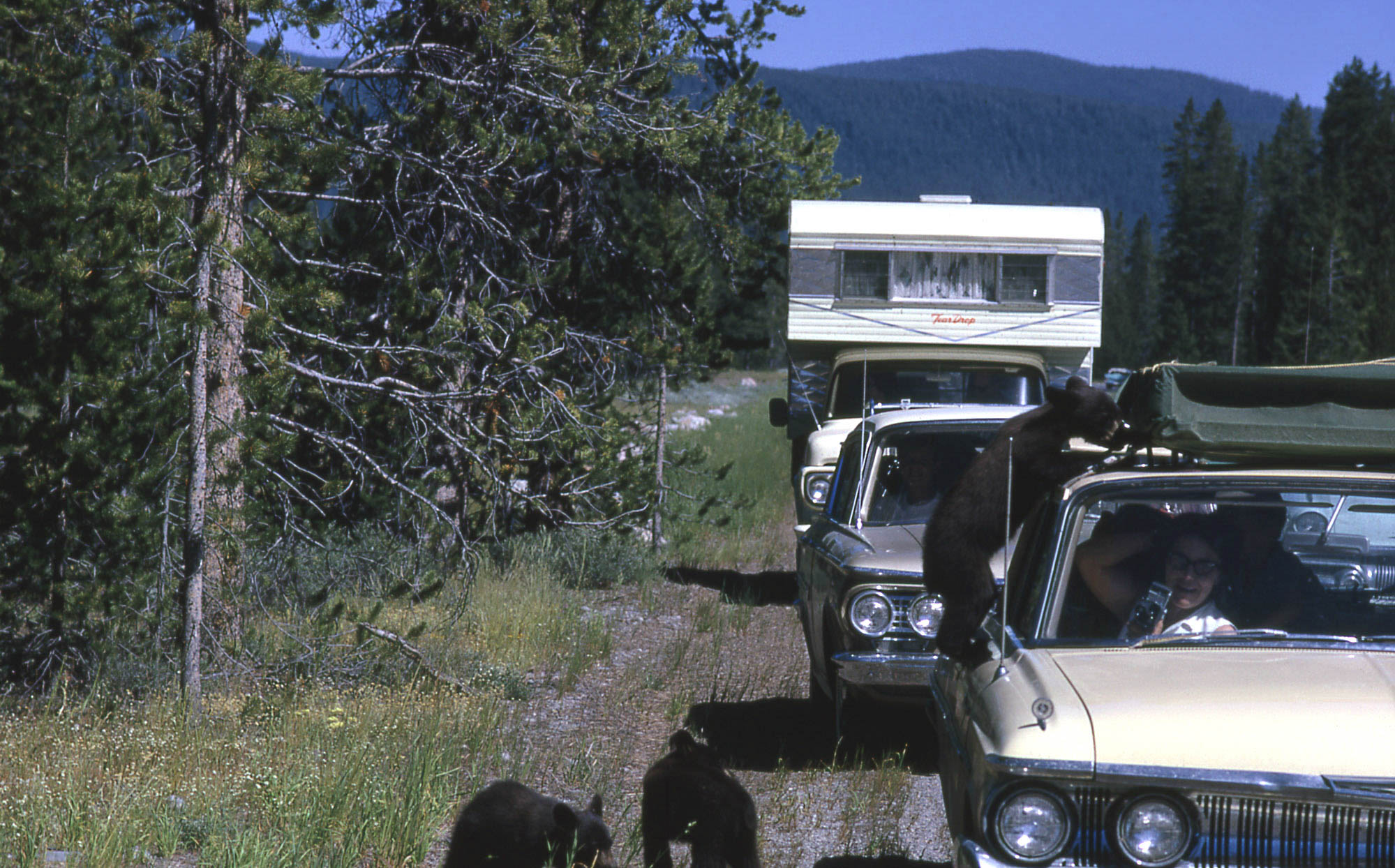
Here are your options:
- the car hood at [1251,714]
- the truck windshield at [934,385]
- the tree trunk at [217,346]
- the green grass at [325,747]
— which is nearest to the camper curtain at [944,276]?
the truck windshield at [934,385]

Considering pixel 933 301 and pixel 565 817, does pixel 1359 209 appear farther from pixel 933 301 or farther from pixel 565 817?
pixel 565 817

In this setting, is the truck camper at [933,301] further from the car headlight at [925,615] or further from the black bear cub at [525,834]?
the black bear cub at [525,834]

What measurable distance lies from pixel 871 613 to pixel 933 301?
20.5ft

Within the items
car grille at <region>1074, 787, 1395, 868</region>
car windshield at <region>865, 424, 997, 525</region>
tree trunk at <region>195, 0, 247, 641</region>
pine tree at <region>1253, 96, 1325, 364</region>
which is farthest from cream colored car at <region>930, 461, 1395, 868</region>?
pine tree at <region>1253, 96, 1325, 364</region>

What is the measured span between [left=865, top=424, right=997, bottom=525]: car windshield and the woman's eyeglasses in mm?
3376

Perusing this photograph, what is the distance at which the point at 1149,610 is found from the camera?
427cm

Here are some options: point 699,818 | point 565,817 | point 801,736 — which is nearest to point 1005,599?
point 699,818

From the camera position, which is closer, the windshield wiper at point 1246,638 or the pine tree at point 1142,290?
the windshield wiper at point 1246,638

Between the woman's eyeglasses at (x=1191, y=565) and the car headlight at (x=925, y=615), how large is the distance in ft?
7.29

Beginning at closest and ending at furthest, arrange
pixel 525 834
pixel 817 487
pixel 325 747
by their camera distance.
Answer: pixel 525 834 < pixel 325 747 < pixel 817 487

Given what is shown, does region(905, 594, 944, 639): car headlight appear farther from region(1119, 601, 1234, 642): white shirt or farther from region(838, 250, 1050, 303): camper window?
region(838, 250, 1050, 303): camper window

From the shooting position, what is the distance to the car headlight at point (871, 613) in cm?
650

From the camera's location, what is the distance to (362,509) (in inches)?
417

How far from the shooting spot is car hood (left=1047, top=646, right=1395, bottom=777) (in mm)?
3256
